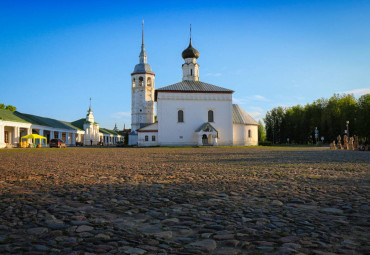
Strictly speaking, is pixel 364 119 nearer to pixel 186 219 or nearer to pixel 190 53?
pixel 190 53

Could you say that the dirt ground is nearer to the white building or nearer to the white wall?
the white building

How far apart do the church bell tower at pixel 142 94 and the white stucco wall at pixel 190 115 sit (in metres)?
16.1

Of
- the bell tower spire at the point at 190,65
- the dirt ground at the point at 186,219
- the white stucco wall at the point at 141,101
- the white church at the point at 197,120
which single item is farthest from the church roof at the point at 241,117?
the dirt ground at the point at 186,219

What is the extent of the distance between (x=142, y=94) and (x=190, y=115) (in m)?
19.0

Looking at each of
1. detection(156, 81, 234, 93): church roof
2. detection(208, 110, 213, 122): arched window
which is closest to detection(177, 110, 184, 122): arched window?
detection(156, 81, 234, 93): church roof

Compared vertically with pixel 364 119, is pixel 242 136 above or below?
below

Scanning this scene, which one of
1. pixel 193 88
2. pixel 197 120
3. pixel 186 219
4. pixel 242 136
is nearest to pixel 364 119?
pixel 242 136

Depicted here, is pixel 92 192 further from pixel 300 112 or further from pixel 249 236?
pixel 300 112

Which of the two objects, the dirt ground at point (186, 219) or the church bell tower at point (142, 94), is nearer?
the dirt ground at point (186, 219)

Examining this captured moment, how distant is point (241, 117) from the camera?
47.7 meters

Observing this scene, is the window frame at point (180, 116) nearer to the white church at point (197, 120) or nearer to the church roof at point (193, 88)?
the white church at point (197, 120)

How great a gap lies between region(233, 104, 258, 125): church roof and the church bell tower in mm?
20141

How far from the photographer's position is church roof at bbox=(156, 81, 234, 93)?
44625 millimetres

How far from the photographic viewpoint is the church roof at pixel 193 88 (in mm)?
44625
